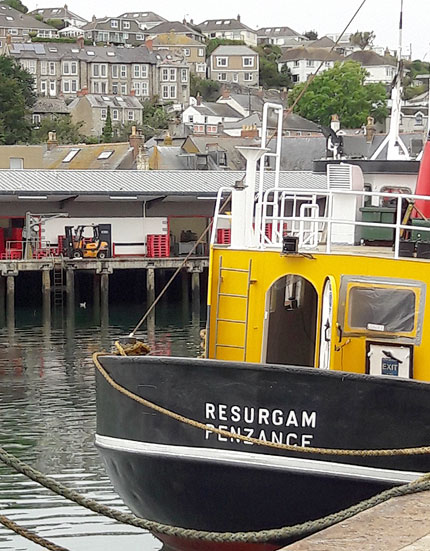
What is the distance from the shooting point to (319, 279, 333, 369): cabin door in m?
12.5

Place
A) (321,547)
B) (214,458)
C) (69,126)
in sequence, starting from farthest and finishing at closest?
(69,126) → (214,458) → (321,547)

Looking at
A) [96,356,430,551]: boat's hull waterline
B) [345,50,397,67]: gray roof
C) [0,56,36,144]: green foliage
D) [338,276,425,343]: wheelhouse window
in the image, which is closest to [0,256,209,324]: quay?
[96,356,430,551]: boat's hull waterline

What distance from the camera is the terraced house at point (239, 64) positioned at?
17362 cm

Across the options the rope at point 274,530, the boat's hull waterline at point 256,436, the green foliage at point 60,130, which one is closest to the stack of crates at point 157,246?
the boat's hull waterline at point 256,436

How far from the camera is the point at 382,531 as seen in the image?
8344mm

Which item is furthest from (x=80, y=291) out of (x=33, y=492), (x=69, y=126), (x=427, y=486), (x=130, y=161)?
(x=69, y=126)

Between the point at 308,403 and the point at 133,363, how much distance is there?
200 centimetres

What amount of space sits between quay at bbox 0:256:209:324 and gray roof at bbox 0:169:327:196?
3398 mm

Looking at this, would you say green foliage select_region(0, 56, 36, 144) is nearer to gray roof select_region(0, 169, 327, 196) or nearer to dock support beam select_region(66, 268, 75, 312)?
gray roof select_region(0, 169, 327, 196)

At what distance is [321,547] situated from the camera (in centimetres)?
800

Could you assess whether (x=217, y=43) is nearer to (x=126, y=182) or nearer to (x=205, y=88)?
(x=205, y=88)

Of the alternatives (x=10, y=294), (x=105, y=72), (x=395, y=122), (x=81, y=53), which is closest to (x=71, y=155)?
(x=10, y=294)

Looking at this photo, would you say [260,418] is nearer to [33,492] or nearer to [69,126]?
[33,492]

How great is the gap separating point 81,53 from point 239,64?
2821 cm
